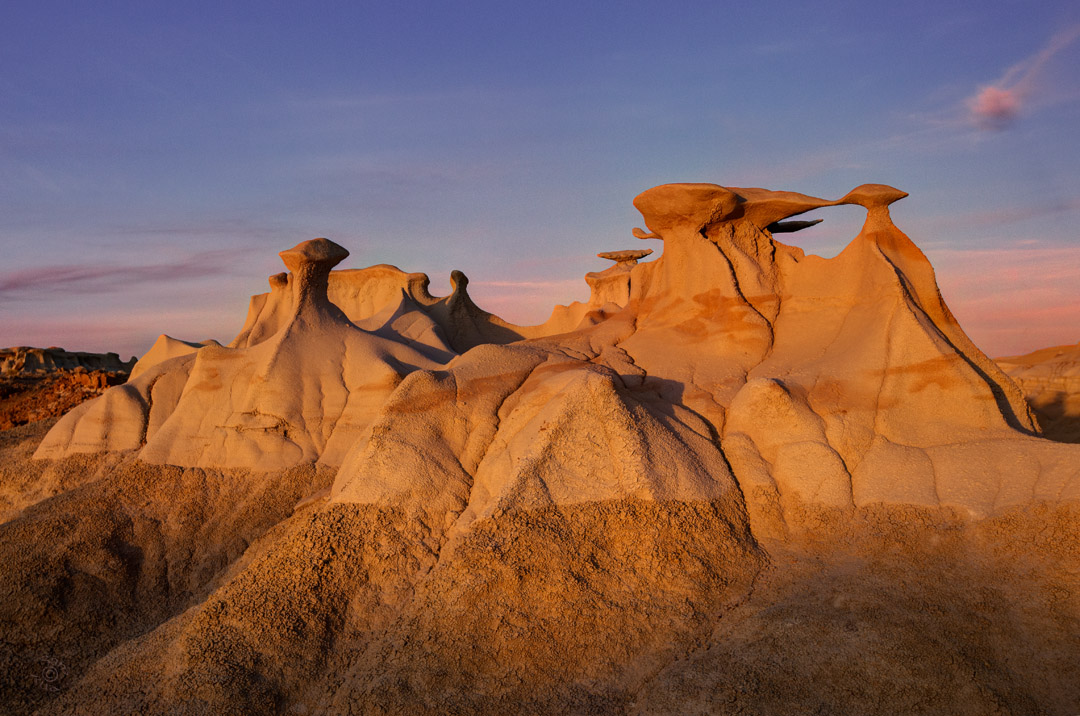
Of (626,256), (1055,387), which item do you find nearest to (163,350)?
(626,256)

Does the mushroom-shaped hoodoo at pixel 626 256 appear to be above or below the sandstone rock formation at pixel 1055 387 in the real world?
above

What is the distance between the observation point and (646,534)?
591cm

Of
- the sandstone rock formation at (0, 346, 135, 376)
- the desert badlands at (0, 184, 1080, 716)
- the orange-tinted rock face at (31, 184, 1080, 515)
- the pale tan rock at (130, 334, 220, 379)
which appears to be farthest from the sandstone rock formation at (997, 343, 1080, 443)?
the sandstone rock formation at (0, 346, 135, 376)

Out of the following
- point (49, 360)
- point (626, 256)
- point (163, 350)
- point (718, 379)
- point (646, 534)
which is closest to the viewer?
point (646, 534)

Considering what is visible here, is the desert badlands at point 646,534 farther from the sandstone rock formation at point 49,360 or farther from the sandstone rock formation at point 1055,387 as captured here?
the sandstone rock formation at point 49,360

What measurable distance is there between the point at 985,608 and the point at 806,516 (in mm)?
1541

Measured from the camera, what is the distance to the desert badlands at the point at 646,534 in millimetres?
4926

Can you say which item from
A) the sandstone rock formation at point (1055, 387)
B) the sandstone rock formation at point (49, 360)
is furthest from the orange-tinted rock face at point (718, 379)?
the sandstone rock formation at point (49, 360)

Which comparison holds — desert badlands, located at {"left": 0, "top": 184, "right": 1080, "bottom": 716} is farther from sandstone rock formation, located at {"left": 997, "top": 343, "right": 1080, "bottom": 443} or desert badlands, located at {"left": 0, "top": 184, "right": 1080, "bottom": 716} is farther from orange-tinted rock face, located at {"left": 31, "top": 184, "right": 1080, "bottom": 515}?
sandstone rock formation, located at {"left": 997, "top": 343, "right": 1080, "bottom": 443}

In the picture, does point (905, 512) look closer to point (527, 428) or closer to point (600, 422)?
point (600, 422)

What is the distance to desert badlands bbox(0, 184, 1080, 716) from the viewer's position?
4.93m

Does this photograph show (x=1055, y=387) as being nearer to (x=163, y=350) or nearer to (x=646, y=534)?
(x=646, y=534)

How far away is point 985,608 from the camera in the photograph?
4.97 metres

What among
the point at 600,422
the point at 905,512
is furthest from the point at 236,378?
the point at 905,512
